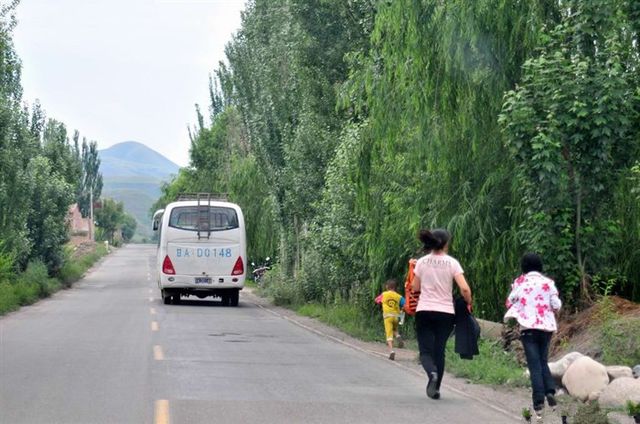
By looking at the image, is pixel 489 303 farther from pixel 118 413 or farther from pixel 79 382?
pixel 118 413

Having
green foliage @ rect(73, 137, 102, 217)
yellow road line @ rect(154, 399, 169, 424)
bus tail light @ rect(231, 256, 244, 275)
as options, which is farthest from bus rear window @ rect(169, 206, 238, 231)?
green foliage @ rect(73, 137, 102, 217)

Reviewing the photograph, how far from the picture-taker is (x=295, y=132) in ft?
110

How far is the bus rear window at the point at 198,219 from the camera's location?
33.4 m

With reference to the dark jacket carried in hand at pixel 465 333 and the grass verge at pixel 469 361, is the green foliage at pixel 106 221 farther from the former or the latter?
the dark jacket carried in hand at pixel 465 333

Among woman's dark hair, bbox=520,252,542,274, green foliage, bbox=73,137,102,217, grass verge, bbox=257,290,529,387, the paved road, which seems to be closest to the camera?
the paved road

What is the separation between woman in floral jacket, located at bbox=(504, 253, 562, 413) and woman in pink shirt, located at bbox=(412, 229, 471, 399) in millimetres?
937

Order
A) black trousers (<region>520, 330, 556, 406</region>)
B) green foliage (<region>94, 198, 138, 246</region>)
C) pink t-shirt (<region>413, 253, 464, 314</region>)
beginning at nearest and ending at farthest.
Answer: black trousers (<region>520, 330, 556, 406</region>) → pink t-shirt (<region>413, 253, 464, 314</region>) → green foliage (<region>94, 198, 138, 246</region>)

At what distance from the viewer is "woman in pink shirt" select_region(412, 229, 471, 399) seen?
11984 mm

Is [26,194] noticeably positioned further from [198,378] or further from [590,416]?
[590,416]

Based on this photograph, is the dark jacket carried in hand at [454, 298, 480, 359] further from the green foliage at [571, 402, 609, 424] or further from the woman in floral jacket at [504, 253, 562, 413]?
the green foliage at [571, 402, 609, 424]

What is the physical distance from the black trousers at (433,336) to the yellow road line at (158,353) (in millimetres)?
5270

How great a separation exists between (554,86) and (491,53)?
232 centimetres

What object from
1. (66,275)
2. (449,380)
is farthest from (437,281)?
(66,275)

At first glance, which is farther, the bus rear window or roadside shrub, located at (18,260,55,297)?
roadside shrub, located at (18,260,55,297)
